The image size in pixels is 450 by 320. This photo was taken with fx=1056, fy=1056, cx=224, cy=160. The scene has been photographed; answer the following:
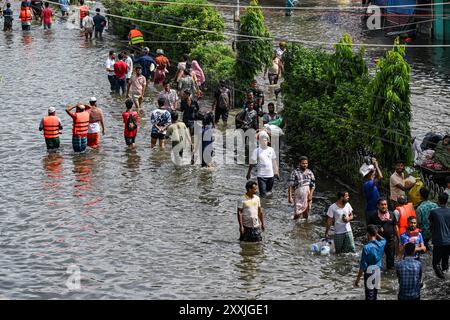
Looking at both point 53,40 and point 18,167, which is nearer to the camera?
point 18,167

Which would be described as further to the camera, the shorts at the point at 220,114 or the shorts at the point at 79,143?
the shorts at the point at 220,114

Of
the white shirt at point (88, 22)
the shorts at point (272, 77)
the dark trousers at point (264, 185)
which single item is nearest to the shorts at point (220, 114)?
the shorts at point (272, 77)

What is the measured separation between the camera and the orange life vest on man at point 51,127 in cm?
2492

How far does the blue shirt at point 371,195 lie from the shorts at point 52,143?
8783mm

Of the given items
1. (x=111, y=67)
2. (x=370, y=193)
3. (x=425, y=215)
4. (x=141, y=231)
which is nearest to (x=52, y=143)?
(x=141, y=231)

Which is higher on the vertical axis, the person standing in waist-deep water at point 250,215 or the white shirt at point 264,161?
the white shirt at point 264,161

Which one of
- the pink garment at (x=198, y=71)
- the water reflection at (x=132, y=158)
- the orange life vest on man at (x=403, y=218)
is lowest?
the orange life vest on man at (x=403, y=218)

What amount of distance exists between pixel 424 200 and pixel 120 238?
18.6 feet

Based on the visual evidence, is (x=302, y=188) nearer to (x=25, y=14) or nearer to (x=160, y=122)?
(x=160, y=122)

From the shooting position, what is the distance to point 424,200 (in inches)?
739

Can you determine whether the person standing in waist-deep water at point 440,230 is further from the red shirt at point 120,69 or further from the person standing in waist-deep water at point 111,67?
the person standing in waist-deep water at point 111,67

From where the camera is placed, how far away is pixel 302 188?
2039 centimetres
